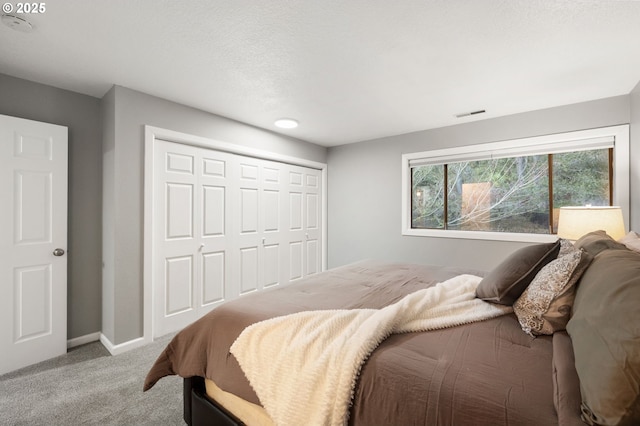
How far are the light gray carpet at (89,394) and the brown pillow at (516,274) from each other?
1.93 meters

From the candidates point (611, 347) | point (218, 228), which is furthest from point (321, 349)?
point (218, 228)

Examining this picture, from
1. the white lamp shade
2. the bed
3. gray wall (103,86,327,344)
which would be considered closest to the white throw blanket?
the bed

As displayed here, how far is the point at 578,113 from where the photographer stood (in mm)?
2842

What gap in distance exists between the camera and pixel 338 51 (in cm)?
194

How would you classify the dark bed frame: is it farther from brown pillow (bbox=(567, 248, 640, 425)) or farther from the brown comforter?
brown pillow (bbox=(567, 248, 640, 425))

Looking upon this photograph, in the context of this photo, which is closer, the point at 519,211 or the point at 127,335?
the point at 127,335

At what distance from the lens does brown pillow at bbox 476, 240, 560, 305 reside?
53.4 inches

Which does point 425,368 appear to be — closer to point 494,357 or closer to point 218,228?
point 494,357

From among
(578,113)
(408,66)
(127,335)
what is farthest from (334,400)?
(578,113)

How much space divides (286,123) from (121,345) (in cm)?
282

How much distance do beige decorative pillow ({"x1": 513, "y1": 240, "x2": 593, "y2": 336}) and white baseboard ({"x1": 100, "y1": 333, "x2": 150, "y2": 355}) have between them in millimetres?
2997

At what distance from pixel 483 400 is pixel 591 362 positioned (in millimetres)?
290

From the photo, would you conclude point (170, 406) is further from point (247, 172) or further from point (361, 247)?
point (361, 247)

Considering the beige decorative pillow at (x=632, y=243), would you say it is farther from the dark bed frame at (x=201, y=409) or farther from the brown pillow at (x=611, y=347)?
the dark bed frame at (x=201, y=409)
